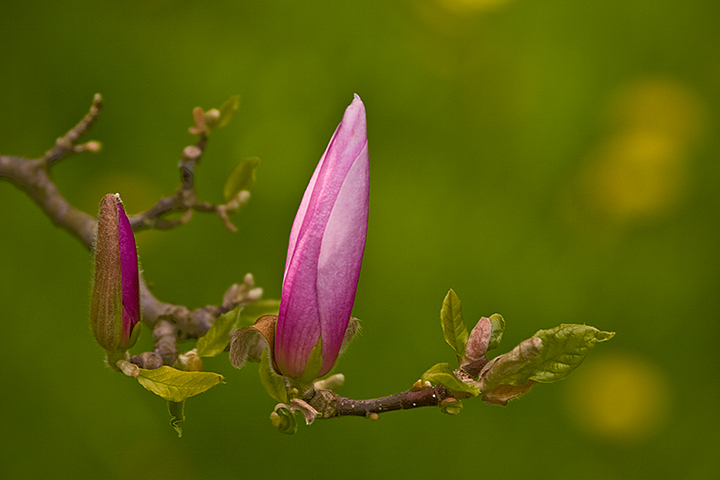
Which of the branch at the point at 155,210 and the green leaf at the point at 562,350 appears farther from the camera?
the branch at the point at 155,210

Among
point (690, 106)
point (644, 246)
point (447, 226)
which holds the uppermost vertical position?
point (690, 106)

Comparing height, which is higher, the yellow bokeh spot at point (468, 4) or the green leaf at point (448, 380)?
the yellow bokeh spot at point (468, 4)

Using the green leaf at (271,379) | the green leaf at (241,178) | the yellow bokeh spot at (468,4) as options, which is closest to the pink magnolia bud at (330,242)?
the green leaf at (271,379)

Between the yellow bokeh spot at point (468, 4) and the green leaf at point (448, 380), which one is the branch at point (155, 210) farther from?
the yellow bokeh spot at point (468, 4)

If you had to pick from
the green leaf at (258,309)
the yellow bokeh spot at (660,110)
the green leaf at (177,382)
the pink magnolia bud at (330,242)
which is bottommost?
the green leaf at (177,382)

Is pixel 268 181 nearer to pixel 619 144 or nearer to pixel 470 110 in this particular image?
pixel 470 110

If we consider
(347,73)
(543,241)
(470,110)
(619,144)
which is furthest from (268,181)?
(619,144)
